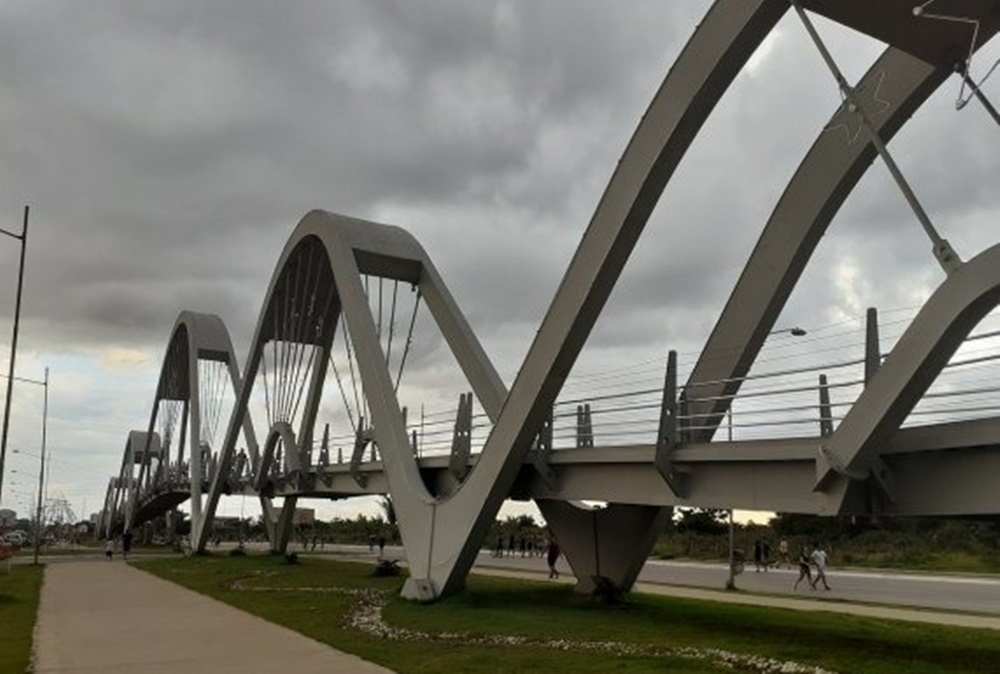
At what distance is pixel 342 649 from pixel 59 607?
12.6m

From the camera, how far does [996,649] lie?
46.2ft

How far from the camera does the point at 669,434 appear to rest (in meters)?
15.4

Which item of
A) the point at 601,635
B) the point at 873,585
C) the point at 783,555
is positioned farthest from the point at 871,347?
the point at 783,555

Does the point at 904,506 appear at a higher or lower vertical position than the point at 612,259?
lower

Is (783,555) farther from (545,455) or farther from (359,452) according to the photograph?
(545,455)

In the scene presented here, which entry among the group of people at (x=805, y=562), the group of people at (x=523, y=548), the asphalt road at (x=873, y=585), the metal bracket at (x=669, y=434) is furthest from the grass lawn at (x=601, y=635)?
the group of people at (x=523, y=548)

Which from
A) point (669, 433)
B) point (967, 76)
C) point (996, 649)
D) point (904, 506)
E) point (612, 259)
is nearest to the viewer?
point (967, 76)

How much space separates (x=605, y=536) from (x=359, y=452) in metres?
12.5

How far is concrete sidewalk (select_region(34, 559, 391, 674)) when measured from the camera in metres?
12.9

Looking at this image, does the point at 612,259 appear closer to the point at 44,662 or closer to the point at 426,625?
the point at 426,625

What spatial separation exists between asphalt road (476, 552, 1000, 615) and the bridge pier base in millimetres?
7211

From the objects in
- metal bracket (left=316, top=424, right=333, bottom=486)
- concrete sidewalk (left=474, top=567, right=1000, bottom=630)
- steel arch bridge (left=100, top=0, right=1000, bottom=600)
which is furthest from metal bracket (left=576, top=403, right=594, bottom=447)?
metal bracket (left=316, top=424, right=333, bottom=486)

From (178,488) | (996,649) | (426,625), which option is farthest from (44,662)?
(178,488)

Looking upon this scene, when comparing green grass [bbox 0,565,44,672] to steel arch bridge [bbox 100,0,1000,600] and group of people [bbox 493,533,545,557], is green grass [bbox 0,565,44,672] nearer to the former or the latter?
steel arch bridge [bbox 100,0,1000,600]
